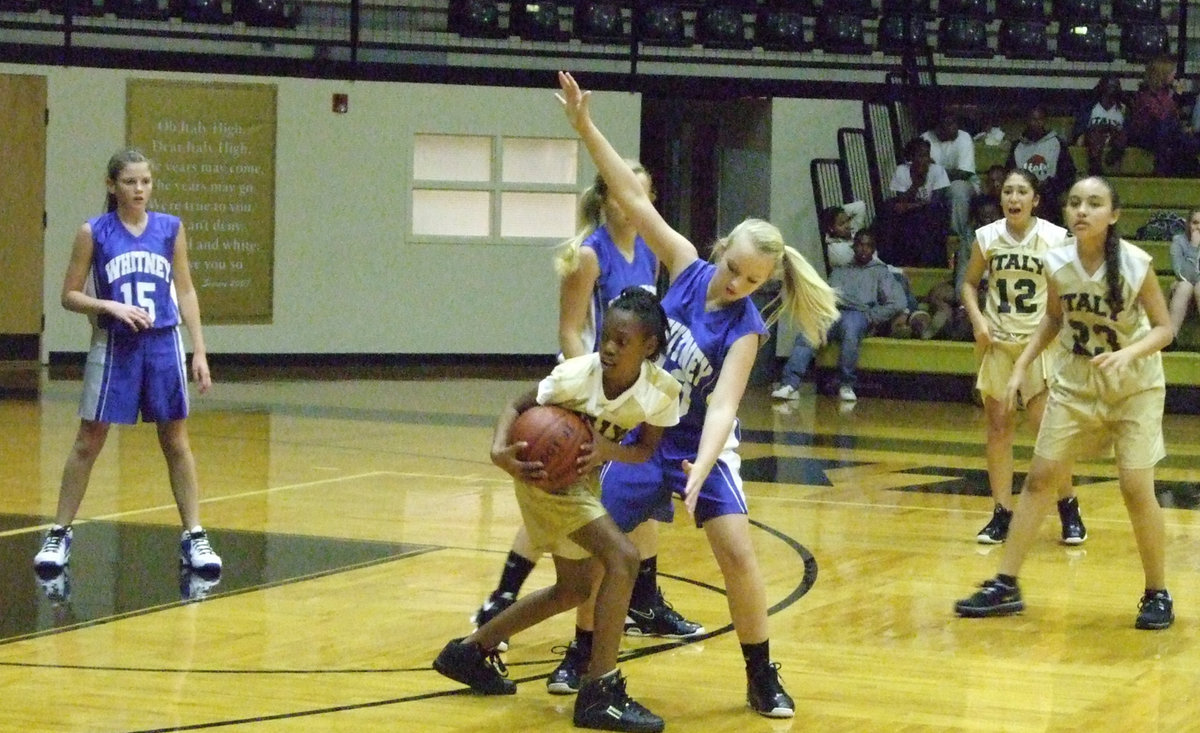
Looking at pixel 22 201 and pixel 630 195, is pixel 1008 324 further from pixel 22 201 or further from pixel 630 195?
pixel 22 201

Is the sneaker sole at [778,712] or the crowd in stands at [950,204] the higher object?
the crowd in stands at [950,204]

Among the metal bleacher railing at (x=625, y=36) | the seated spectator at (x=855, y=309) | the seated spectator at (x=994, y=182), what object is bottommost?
the seated spectator at (x=855, y=309)

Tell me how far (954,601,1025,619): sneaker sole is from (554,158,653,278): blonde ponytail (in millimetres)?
1803

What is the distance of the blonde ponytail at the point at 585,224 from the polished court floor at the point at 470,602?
3.93 feet

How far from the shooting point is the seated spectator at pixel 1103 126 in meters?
16.3

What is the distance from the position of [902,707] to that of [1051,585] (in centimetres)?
213

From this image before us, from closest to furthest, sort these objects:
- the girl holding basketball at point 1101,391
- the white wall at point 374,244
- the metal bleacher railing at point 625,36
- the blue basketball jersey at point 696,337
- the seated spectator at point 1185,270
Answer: the blue basketball jersey at point 696,337, the girl holding basketball at point 1101,391, the seated spectator at point 1185,270, the metal bleacher railing at point 625,36, the white wall at point 374,244

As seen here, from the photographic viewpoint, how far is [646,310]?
460 cm

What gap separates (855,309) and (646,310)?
1040cm

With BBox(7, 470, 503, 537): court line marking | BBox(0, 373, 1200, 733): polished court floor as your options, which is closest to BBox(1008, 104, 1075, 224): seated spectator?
BBox(0, 373, 1200, 733): polished court floor

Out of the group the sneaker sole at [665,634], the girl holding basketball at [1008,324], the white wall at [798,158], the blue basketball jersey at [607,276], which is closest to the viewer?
the sneaker sole at [665,634]

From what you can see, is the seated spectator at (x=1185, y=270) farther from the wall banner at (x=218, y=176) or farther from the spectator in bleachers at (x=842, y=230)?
the wall banner at (x=218, y=176)

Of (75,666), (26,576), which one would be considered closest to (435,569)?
(26,576)

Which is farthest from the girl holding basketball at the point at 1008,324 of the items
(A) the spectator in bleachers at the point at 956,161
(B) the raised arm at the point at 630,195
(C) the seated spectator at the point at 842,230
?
(A) the spectator in bleachers at the point at 956,161
